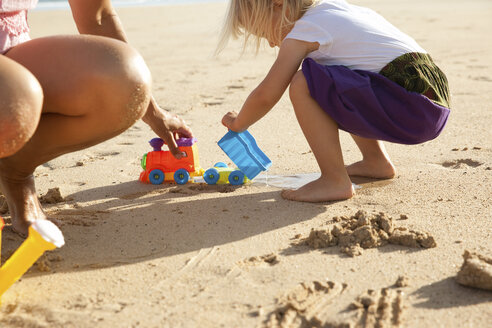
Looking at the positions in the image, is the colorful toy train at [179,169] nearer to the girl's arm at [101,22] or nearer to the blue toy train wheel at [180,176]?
the blue toy train wheel at [180,176]

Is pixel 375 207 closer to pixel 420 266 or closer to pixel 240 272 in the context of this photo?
pixel 420 266

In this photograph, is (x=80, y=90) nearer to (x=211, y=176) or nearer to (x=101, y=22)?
(x=101, y=22)

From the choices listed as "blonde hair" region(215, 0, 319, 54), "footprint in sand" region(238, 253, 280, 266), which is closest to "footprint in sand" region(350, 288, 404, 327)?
"footprint in sand" region(238, 253, 280, 266)

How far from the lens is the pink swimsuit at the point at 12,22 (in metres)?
2.00

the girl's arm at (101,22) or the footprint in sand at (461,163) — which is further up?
the girl's arm at (101,22)

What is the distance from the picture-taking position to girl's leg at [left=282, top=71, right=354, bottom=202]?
99.9 inches

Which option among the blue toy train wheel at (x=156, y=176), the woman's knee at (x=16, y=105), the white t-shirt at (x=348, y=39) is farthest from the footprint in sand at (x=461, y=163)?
the woman's knee at (x=16, y=105)

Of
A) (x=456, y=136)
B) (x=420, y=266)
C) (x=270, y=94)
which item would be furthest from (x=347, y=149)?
(x=420, y=266)

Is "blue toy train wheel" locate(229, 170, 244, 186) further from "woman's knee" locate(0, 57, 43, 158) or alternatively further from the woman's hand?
"woman's knee" locate(0, 57, 43, 158)

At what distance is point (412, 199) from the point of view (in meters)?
2.50

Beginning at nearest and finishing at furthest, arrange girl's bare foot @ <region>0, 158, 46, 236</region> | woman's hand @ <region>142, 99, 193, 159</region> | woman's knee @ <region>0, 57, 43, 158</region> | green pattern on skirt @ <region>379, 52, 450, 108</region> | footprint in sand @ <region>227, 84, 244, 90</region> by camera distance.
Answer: woman's knee @ <region>0, 57, 43, 158</region>, girl's bare foot @ <region>0, 158, 46, 236</region>, woman's hand @ <region>142, 99, 193, 159</region>, green pattern on skirt @ <region>379, 52, 450, 108</region>, footprint in sand @ <region>227, 84, 244, 90</region>

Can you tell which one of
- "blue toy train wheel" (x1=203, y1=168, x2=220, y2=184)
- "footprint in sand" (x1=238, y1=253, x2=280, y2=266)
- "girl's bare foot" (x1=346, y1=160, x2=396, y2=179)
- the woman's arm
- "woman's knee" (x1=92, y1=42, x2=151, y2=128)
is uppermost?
the woman's arm

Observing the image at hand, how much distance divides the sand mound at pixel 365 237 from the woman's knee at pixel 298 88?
69cm

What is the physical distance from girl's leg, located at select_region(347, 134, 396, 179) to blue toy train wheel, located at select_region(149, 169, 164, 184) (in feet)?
2.96
